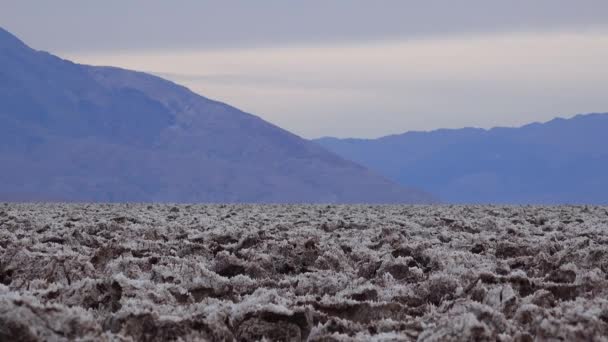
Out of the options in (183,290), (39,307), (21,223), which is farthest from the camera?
(21,223)

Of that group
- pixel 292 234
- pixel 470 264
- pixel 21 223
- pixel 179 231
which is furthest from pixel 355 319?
pixel 21 223

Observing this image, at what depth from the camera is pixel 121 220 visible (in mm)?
19891

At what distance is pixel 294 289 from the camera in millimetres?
8852

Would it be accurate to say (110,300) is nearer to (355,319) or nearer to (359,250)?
(355,319)

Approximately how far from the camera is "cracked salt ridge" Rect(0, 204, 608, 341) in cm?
555

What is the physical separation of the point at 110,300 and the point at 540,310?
2.68 meters

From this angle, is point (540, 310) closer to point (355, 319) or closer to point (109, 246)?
point (355, 319)

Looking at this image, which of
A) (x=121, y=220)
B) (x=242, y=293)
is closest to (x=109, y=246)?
(x=242, y=293)

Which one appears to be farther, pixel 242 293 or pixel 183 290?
pixel 242 293

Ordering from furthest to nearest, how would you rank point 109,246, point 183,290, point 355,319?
point 109,246 → point 183,290 → point 355,319

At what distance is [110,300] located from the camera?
7199mm

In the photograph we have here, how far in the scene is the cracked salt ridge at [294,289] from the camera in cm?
555

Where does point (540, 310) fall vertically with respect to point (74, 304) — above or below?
above

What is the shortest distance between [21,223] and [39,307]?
525 inches
